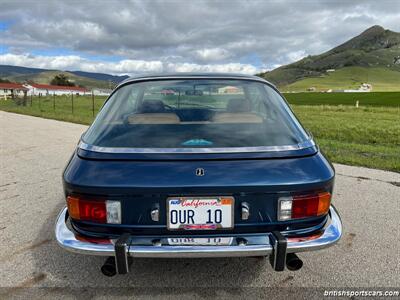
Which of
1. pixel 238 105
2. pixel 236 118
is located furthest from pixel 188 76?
pixel 236 118

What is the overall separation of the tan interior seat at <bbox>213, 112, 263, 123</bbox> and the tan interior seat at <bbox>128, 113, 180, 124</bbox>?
0.33 meters

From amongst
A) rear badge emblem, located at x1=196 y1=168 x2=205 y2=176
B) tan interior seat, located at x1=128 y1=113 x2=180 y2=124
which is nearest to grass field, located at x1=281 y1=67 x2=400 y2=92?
tan interior seat, located at x1=128 y1=113 x2=180 y2=124

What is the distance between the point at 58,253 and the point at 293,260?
6.45 ft

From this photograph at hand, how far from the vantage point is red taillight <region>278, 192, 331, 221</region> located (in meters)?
1.95

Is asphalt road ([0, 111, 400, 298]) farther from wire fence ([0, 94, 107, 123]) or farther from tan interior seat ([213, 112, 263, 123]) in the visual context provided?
wire fence ([0, 94, 107, 123])

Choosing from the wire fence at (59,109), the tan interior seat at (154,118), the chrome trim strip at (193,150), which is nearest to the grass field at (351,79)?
the wire fence at (59,109)

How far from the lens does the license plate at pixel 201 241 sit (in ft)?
6.39

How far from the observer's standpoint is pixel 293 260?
6.70ft

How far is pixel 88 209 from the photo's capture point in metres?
1.97

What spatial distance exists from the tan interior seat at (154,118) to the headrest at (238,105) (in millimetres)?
521

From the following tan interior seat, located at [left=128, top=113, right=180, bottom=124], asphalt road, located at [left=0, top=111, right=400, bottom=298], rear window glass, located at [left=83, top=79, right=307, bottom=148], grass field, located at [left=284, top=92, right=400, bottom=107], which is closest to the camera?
rear window glass, located at [left=83, top=79, right=307, bottom=148]

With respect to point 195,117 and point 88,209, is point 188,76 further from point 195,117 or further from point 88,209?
point 88,209

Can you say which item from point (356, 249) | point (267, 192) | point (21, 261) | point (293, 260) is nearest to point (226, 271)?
point (293, 260)

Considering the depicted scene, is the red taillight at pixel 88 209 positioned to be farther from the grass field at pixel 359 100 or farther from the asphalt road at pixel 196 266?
the grass field at pixel 359 100
